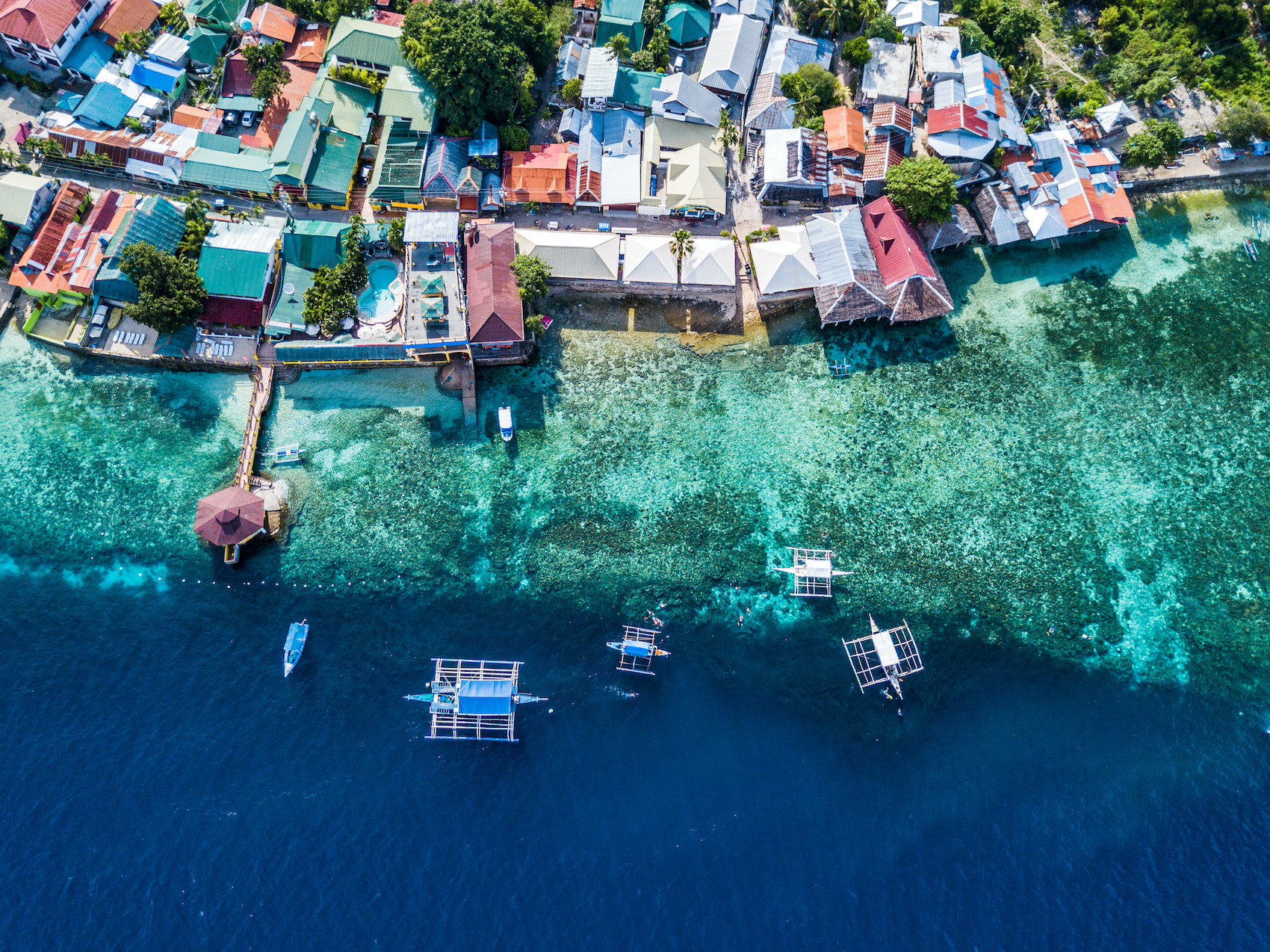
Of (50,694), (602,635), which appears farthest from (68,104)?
(602,635)

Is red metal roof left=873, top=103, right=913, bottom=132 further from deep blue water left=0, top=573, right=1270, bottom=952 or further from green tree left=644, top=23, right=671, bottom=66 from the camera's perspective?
deep blue water left=0, top=573, right=1270, bottom=952

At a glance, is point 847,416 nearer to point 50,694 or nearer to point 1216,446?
point 1216,446

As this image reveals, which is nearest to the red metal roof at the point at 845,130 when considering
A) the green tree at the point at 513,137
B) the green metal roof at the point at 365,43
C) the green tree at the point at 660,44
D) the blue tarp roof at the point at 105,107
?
the green tree at the point at 660,44

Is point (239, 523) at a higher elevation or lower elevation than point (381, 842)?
higher

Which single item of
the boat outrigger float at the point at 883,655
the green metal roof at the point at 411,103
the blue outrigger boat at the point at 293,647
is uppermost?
the green metal roof at the point at 411,103

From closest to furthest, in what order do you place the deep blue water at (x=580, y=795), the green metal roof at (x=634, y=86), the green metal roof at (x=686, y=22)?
the deep blue water at (x=580, y=795) → the green metal roof at (x=634, y=86) → the green metal roof at (x=686, y=22)

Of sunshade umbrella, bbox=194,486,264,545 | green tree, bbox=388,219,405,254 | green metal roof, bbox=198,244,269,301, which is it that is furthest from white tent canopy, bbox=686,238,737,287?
sunshade umbrella, bbox=194,486,264,545

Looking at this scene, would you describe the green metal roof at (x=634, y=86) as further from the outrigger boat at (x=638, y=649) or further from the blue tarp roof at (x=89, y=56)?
the outrigger boat at (x=638, y=649)
